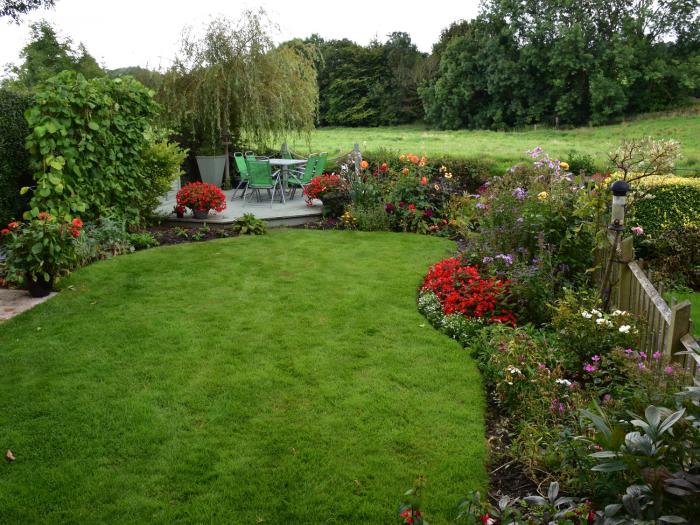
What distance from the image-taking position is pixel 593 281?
486 cm

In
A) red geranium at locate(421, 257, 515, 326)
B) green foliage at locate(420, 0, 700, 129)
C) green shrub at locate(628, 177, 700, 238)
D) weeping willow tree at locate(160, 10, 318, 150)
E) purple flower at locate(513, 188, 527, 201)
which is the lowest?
red geranium at locate(421, 257, 515, 326)

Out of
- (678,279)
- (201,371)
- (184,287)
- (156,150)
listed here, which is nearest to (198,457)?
(201,371)

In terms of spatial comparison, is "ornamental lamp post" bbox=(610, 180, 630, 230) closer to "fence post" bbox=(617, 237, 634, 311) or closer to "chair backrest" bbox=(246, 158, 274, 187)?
"fence post" bbox=(617, 237, 634, 311)

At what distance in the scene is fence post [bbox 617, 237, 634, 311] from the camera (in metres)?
4.04

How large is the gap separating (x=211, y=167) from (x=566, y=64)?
66.2 feet

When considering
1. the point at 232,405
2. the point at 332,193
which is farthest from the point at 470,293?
the point at 332,193

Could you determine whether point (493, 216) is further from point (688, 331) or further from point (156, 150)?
point (156, 150)

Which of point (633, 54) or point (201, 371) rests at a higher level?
point (633, 54)

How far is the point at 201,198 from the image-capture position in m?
8.91

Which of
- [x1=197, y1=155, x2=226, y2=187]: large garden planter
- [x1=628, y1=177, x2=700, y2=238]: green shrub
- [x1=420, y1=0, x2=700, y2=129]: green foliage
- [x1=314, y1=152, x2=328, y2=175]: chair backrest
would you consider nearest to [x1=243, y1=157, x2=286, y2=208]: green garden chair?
[x1=314, y1=152, x2=328, y2=175]: chair backrest

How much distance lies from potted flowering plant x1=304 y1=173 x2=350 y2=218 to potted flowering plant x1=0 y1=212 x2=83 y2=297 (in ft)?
15.1

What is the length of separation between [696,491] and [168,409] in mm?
2875

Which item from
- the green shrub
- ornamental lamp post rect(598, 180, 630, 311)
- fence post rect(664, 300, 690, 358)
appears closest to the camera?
fence post rect(664, 300, 690, 358)

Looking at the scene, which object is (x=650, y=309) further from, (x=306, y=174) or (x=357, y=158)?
(x=306, y=174)
